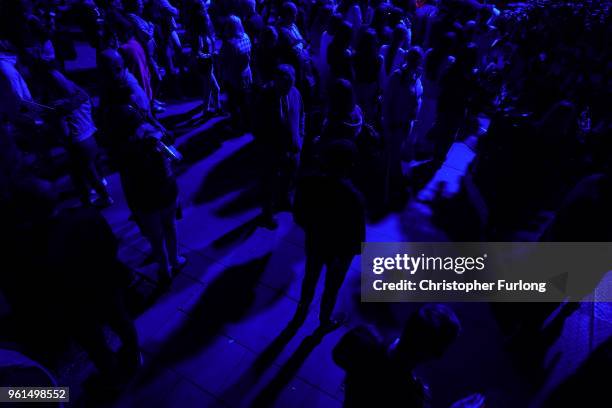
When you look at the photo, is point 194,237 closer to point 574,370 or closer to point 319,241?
point 319,241

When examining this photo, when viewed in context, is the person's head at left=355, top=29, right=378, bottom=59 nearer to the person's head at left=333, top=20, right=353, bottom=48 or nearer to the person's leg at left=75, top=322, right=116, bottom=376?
the person's head at left=333, top=20, right=353, bottom=48

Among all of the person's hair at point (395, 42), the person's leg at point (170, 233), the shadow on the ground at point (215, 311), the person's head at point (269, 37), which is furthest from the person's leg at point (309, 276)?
the person's hair at point (395, 42)

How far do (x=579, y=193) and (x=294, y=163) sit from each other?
2685 mm

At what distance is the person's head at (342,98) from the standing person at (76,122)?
2.68 meters

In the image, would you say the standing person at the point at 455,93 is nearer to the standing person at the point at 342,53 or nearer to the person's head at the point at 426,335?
the standing person at the point at 342,53

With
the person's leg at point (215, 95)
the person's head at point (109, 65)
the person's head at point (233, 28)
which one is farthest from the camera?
the person's leg at point (215, 95)

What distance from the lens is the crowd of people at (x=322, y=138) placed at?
2.08m

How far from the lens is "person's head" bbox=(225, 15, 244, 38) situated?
4926 millimetres

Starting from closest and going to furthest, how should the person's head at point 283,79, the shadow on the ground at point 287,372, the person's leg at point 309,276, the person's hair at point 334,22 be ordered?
the shadow on the ground at point 287,372 < the person's leg at point 309,276 < the person's head at point 283,79 < the person's hair at point 334,22

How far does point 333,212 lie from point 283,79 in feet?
5.45

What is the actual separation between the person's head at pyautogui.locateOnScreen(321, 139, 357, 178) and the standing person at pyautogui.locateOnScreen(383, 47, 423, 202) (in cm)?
217

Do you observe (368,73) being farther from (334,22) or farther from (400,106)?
(334,22)

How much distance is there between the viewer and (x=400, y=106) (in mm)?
4383

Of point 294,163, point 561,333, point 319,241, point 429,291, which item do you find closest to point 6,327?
point 319,241
